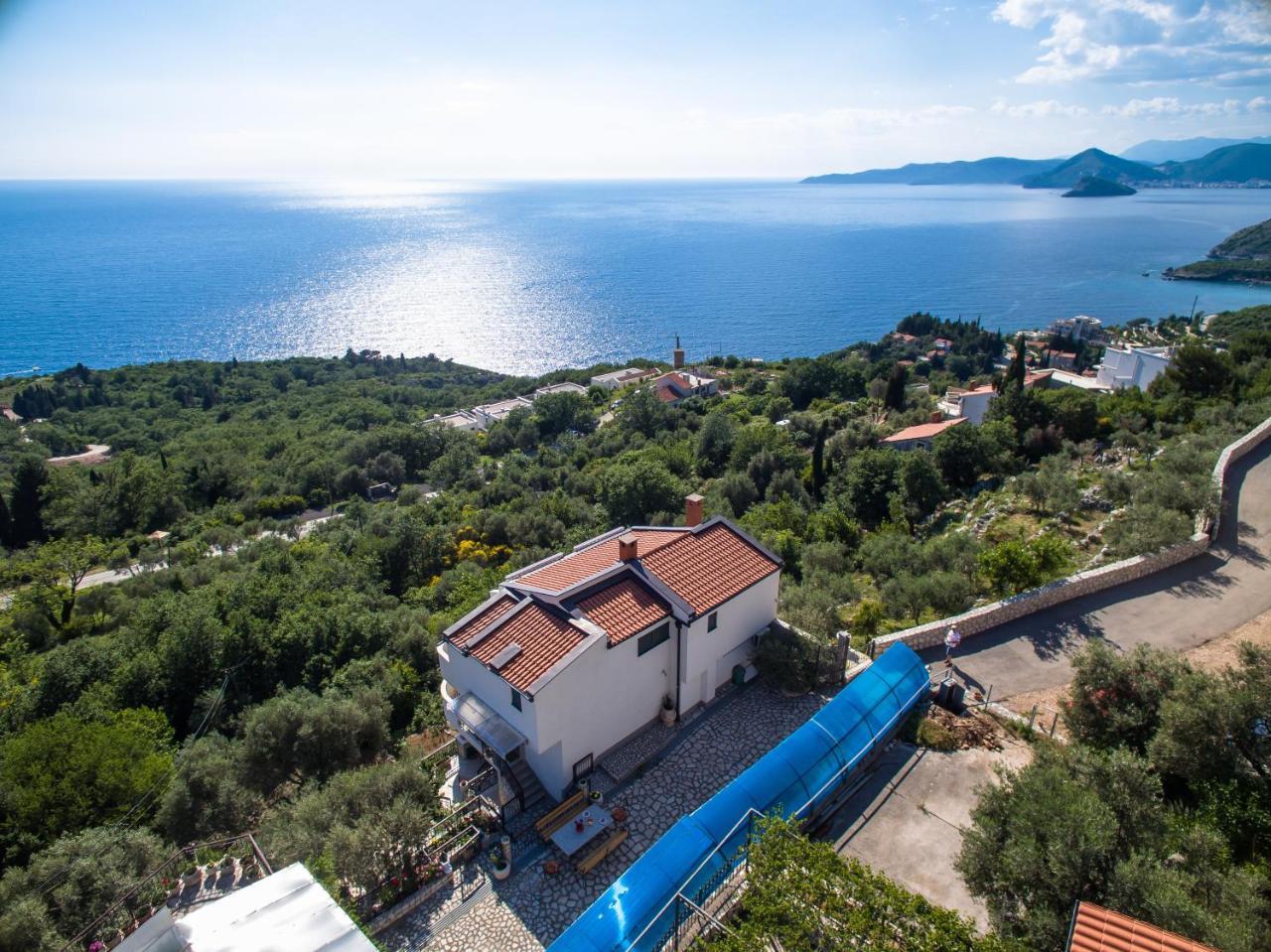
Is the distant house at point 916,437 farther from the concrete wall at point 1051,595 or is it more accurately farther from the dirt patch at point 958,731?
the dirt patch at point 958,731

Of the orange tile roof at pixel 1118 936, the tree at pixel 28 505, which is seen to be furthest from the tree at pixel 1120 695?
the tree at pixel 28 505

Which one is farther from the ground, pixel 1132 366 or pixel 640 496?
pixel 640 496

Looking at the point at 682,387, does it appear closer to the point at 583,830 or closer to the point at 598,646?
the point at 598,646

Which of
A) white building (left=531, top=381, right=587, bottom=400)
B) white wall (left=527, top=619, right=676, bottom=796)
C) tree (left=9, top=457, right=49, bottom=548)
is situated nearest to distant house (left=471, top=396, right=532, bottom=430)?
white building (left=531, top=381, right=587, bottom=400)

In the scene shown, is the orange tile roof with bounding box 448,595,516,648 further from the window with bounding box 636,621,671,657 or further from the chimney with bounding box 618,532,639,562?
the window with bounding box 636,621,671,657

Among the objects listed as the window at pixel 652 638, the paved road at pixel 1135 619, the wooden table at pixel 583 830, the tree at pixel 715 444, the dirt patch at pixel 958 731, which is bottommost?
the tree at pixel 715 444

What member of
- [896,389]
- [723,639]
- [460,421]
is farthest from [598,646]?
[460,421]
